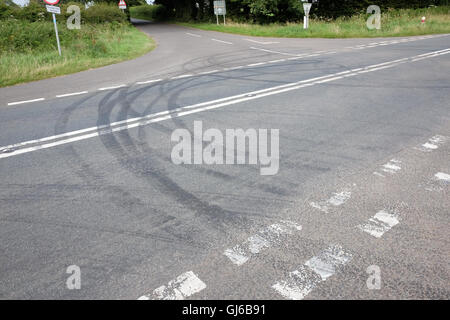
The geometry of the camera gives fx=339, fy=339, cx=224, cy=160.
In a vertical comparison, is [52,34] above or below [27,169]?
above

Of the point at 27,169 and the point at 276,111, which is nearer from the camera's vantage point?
the point at 27,169

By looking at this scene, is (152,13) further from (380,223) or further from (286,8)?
(380,223)

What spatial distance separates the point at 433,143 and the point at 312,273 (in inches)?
137

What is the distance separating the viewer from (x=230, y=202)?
3506 millimetres

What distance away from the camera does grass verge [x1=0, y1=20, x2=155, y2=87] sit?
11383mm

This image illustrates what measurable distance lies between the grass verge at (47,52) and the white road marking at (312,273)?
1063 centimetres

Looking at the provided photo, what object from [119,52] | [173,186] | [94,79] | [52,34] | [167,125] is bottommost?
[173,186]

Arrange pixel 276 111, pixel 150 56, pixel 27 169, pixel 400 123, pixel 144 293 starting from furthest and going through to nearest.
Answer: pixel 150 56, pixel 276 111, pixel 400 123, pixel 27 169, pixel 144 293

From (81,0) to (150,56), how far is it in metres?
28.7

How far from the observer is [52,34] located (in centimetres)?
1694

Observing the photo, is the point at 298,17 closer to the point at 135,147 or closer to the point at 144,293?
the point at 135,147

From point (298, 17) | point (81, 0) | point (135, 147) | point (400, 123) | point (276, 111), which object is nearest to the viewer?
point (135, 147)

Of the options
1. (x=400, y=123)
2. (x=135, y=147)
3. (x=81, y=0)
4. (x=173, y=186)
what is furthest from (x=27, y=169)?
(x=81, y=0)

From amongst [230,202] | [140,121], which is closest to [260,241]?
[230,202]
